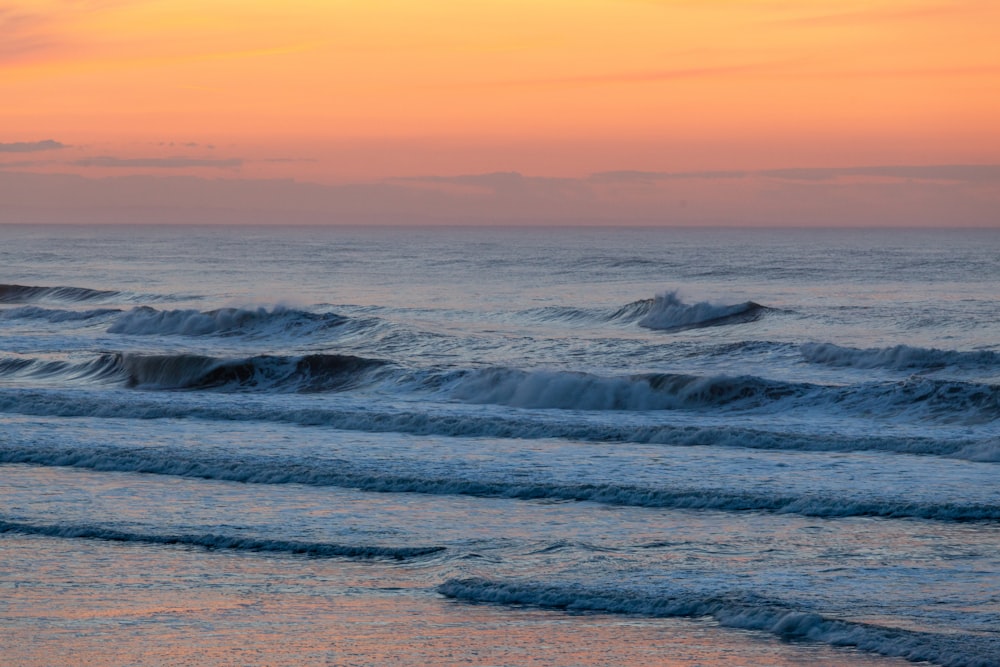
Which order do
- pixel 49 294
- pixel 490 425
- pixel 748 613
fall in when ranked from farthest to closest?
pixel 49 294
pixel 490 425
pixel 748 613

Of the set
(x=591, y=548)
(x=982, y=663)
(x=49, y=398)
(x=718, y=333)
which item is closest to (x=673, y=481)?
(x=591, y=548)

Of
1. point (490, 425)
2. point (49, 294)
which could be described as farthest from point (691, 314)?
point (49, 294)

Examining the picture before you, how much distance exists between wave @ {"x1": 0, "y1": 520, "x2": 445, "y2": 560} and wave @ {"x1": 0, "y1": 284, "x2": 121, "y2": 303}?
141ft

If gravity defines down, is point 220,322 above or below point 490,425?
below

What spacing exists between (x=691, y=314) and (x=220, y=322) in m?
15.7

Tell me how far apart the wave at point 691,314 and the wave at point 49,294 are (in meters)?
26.0

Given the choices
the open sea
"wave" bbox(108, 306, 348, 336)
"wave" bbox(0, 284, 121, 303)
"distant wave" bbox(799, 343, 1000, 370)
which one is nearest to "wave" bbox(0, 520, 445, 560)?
the open sea

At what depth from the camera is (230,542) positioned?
1141 cm

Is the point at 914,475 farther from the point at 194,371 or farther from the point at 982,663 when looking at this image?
the point at 194,371

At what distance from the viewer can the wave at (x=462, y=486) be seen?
12.8 metres

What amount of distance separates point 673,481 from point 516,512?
97.7 inches

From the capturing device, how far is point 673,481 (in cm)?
1443

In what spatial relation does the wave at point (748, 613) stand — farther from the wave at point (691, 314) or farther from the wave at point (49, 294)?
the wave at point (49, 294)

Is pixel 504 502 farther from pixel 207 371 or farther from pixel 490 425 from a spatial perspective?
pixel 207 371
